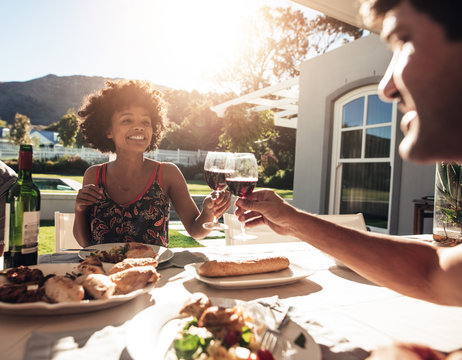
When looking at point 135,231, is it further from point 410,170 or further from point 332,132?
point 332,132

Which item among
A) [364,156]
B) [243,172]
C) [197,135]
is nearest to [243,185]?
[243,172]

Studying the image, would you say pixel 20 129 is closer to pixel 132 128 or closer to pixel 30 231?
pixel 132 128

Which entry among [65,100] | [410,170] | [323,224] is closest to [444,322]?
[323,224]

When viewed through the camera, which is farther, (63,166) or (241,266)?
(63,166)

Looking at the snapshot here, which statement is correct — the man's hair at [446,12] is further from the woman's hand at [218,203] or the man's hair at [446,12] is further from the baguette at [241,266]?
the woman's hand at [218,203]

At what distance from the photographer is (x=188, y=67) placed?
20.0m

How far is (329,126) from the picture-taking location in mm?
6922

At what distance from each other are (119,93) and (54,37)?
45.9 m

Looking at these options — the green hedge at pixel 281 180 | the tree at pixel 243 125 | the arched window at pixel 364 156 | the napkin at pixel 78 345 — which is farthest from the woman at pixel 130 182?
the green hedge at pixel 281 180

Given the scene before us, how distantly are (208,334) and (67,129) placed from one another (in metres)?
18.7

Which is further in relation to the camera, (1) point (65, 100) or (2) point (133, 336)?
(1) point (65, 100)

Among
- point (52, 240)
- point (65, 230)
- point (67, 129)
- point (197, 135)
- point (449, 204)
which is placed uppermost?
point (197, 135)

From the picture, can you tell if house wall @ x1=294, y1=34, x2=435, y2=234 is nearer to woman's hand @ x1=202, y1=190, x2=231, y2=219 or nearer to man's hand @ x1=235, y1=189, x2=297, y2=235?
woman's hand @ x1=202, y1=190, x2=231, y2=219

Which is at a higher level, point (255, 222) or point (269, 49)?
point (269, 49)
